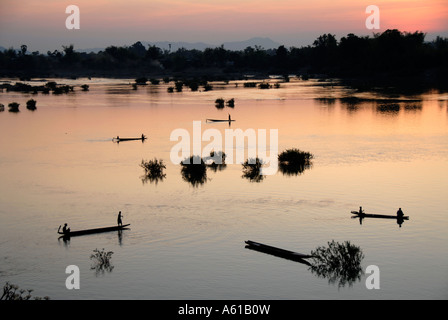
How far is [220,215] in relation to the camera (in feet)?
147

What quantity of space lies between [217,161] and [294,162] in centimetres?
813

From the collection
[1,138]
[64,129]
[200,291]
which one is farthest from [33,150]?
[200,291]

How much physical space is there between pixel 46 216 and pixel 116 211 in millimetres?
5098

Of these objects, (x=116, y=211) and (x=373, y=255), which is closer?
(x=373, y=255)

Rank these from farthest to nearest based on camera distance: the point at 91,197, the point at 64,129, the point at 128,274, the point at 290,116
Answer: the point at 290,116 < the point at 64,129 < the point at 91,197 < the point at 128,274

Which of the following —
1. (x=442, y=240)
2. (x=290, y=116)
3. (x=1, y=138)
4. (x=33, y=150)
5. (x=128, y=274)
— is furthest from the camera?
(x=290, y=116)

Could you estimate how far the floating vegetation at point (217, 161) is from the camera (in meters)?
61.8

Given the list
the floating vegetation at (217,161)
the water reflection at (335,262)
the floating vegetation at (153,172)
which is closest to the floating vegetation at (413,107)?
the floating vegetation at (217,161)

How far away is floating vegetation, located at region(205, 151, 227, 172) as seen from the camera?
6178 cm

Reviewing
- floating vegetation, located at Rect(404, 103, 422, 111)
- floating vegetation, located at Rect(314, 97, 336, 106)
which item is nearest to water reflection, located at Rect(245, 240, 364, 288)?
floating vegetation, located at Rect(404, 103, 422, 111)

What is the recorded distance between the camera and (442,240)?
3853 centimetres

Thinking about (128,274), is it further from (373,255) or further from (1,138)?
(1,138)

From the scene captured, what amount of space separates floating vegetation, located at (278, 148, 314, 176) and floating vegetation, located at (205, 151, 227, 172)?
232 inches

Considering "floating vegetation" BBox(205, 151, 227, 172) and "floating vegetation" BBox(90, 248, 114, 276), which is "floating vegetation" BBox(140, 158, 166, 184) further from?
"floating vegetation" BBox(90, 248, 114, 276)
